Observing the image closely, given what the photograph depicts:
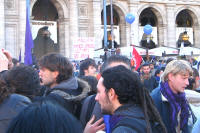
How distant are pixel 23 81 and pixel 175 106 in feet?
5.36

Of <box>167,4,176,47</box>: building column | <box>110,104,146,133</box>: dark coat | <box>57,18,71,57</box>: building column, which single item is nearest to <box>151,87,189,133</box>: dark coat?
<box>110,104,146,133</box>: dark coat

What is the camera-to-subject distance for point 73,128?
4.78 feet

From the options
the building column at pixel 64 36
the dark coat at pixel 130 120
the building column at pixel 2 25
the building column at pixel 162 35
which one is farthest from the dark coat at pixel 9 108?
the building column at pixel 162 35

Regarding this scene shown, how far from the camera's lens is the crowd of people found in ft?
4.85

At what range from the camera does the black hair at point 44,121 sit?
141cm

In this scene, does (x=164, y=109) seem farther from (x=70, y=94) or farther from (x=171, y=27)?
(x=171, y=27)

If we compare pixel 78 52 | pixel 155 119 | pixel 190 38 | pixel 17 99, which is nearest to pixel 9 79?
pixel 17 99

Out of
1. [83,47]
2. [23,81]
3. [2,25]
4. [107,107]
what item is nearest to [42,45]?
[2,25]

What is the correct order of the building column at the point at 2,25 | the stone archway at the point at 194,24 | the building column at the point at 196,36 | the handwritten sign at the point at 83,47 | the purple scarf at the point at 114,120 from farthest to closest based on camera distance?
the building column at the point at 196,36 < the stone archway at the point at 194,24 < the building column at the point at 2,25 < the handwritten sign at the point at 83,47 < the purple scarf at the point at 114,120

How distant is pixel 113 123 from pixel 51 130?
965 millimetres

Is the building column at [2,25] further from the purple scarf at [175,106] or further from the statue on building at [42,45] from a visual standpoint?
the purple scarf at [175,106]

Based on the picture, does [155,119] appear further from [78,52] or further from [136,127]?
[78,52]

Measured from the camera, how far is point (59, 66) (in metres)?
3.48

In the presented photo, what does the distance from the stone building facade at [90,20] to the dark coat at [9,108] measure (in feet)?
41.0
